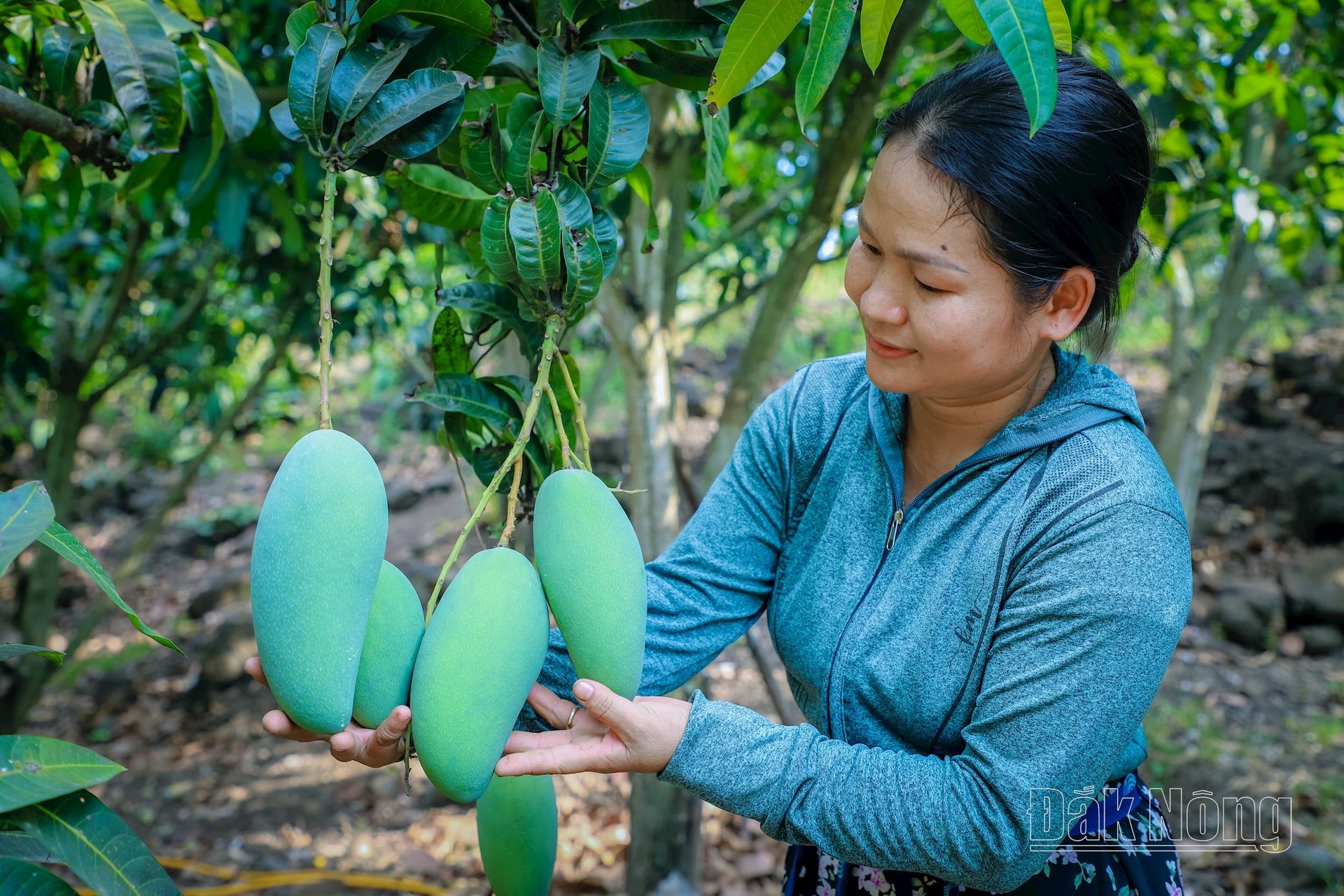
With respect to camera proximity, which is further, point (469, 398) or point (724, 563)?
point (724, 563)

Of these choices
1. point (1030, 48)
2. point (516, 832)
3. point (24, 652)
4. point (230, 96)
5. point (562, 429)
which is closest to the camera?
point (1030, 48)

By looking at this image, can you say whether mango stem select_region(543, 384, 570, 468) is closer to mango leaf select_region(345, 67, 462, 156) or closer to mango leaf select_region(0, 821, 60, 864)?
mango leaf select_region(345, 67, 462, 156)

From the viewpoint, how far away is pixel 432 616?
2.68 ft

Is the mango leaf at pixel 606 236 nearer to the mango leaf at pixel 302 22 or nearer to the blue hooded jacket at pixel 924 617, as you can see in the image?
the mango leaf at pixel 302 22

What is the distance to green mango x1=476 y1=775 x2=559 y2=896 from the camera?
1.03 m

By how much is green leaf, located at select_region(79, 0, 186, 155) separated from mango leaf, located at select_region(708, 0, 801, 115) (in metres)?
0.67

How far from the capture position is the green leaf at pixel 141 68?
1.01 metres

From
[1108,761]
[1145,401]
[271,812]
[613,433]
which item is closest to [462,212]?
[1108,761]

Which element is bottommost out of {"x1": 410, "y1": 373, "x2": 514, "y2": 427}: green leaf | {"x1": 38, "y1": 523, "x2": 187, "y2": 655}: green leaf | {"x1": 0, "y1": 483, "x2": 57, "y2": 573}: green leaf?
{"x1": 38, "y1": 523, "x2": 187, "y2": 655}: green leaf

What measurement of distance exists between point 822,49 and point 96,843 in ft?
2.60

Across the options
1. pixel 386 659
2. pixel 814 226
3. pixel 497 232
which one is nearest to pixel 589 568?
pixel 386 659

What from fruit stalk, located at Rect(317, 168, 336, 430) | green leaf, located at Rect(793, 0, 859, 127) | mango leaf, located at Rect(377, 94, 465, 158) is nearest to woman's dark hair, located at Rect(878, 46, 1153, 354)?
green leaf, located at Rect(793, 0, 859, 127)

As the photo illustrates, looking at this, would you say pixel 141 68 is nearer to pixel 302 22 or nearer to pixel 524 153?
pixel 302 22

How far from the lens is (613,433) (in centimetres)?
589
